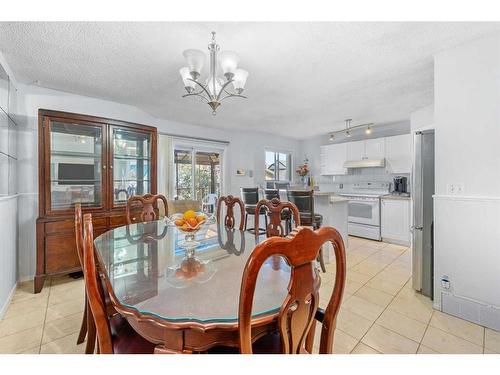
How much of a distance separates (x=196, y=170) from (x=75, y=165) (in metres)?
2.14

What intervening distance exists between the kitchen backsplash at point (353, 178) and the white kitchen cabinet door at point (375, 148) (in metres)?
0.38

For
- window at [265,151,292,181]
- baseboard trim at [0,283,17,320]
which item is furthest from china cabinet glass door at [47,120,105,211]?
window at [265,151,292,181]

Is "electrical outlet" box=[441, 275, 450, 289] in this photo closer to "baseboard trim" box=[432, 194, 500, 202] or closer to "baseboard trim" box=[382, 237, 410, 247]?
"baseboard trim" box=[432, 194, 500, 202]

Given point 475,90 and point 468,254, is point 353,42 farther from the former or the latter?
point 468,254

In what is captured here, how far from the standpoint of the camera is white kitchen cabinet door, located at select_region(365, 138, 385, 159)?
15.7 ft

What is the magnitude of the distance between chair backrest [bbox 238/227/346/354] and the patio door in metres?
4.02

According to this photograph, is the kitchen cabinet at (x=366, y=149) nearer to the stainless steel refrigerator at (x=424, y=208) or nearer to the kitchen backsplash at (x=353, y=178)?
the kitchen backsplash at (x=353, y=178)

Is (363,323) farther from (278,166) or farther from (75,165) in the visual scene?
(278,166)

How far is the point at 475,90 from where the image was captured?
1919mm

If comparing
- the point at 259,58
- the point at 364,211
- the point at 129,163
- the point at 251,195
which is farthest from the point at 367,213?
the point at 129,163

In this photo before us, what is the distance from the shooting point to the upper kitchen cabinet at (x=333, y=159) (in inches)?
216
